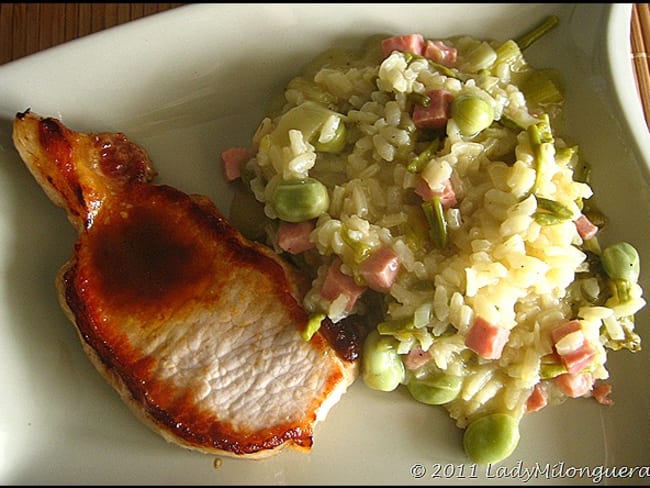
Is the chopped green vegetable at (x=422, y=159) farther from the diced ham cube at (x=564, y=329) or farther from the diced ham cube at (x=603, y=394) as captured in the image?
the diced ham cube at (x=603, y=394)

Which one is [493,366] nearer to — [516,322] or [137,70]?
[516,322]

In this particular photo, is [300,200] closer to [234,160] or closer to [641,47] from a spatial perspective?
[234,160]

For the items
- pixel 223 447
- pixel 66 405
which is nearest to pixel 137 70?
pixel 66 405

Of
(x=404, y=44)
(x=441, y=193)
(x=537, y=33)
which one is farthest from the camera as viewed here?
(x=537, y=33)

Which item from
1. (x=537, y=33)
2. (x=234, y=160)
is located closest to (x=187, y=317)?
(x=234, y=160)

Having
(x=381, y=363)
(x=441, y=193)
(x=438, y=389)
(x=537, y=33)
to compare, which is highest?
(x=537, y=33)

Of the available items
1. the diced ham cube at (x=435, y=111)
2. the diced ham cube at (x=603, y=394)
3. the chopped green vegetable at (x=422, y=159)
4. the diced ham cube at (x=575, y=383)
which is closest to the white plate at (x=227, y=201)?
the diced ham cube at (x=603, y=394)

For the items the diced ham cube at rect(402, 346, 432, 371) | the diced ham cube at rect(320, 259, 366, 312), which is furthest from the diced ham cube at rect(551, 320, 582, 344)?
the diced ham cube at rect(320, 259, 366, 312)
